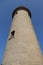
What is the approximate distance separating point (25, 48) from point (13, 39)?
4.82 ft

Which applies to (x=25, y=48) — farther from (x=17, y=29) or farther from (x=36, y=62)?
(x=17, y=29)

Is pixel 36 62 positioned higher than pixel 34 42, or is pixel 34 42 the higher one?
pixel 34 42

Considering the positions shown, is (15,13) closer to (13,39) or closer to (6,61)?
(13,39)

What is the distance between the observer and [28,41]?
1168cm

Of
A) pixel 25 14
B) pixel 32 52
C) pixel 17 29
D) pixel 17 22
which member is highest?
pixel 25 14

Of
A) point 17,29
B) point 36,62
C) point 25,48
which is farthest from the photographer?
point 17,29

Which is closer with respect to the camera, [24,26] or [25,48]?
[25,48]

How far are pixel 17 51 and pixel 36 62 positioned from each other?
4.46 feet

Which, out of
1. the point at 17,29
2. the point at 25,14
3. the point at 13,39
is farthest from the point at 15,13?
the point at 13,39

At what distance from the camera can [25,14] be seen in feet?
52.1

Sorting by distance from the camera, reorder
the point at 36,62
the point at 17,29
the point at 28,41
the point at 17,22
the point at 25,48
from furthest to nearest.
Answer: the point at 17,22 < the point at 17,29 < the point at 28,41 < the point at 25,48 < the point at 36,62

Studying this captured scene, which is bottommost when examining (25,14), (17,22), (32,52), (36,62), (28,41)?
(36,62)

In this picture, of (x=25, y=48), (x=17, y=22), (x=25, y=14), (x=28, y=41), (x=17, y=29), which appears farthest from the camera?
(x=25, y=14)

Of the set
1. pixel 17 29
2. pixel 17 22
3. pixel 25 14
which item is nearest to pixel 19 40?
pixel 17 29
